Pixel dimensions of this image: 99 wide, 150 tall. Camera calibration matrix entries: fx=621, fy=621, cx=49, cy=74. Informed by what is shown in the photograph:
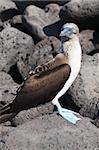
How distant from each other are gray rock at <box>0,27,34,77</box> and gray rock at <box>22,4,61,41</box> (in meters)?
0.41

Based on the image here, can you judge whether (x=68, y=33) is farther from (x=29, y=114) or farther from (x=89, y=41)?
(x=89, y=41)

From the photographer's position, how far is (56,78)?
8711 mm

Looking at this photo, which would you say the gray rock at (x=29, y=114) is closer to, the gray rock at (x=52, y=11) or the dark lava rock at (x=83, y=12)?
the dark lava rock at (x=83, y=12)

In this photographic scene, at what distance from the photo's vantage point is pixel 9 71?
14.5m

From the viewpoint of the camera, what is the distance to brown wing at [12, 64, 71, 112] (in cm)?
869

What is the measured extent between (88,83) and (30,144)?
3.28 metres

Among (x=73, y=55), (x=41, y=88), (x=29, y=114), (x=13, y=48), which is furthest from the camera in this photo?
(x=13, y=48)

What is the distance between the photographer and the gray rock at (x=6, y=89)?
37.9ft

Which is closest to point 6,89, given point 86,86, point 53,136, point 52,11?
point 86,86

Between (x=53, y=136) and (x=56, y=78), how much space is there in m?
0.87

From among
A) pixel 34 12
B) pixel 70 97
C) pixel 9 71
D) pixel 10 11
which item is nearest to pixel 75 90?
pixel 70 97

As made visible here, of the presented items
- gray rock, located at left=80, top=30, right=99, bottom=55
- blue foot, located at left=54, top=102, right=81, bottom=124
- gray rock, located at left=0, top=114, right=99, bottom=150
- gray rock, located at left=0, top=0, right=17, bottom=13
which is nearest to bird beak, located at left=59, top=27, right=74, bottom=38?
blue foot, located at left=54, top=102, right=81, bottom=124

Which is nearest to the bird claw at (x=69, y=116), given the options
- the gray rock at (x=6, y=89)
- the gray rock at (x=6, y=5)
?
the gray rock at (x=6, y=89)

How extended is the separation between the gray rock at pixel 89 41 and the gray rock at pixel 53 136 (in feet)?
18.3
